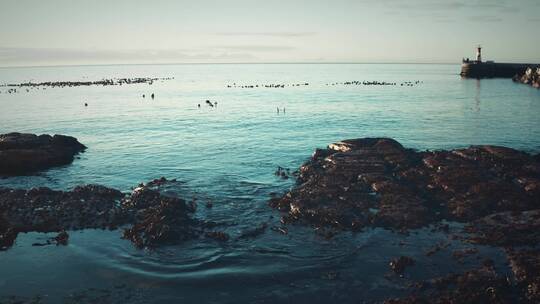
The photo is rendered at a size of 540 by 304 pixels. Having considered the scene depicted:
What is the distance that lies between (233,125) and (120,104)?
40708 millimetres

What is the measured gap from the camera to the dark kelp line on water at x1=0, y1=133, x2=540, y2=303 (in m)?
16.3

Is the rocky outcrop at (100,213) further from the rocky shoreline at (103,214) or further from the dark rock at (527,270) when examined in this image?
the dark rock at (527,270)

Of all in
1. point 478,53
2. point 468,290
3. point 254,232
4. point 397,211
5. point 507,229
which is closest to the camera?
point 468,290

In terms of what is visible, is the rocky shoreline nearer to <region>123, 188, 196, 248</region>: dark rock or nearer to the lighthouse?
<region>123, 188, 196, 248</region>: dark rock

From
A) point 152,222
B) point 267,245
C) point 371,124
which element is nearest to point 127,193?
point 152,222

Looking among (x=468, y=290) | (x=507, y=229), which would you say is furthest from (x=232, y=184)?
(x=468, y=290)

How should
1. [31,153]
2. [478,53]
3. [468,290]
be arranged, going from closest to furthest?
1. [468,290]
2. [31,153]
3. [478,53]

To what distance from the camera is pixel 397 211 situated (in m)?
23.1

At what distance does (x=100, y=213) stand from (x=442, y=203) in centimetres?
2029

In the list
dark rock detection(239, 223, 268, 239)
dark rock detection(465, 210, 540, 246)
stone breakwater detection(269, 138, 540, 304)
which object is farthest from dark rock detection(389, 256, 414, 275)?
dark rock detection(239, 223, 268, 239)

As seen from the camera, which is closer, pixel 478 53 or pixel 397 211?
pixel 397 211

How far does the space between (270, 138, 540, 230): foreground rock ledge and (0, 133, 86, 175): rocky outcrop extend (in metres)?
23.1

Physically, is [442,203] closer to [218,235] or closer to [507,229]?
[507,229]

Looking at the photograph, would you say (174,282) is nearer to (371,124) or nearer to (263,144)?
(263,144)
